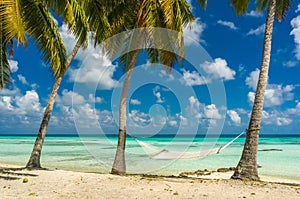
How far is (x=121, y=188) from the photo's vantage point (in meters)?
5.61

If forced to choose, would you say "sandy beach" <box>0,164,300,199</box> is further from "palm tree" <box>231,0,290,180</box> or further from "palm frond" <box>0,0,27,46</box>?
"palm frond" <box>0,0,27,46</box>

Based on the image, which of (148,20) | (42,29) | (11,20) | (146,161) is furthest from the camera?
(146,161)

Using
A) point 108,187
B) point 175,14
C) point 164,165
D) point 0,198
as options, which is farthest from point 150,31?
point 164,165

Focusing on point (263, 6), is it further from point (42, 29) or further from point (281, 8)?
point (42, 29)

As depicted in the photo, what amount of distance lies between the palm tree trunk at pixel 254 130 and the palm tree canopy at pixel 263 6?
3.57 ft

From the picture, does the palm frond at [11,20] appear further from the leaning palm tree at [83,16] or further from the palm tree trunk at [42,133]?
the palm tree trunk at [42,133]

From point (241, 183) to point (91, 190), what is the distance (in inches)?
123

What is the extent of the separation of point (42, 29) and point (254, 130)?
16.1 ft

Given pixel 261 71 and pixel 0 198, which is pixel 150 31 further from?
pixel 0 198

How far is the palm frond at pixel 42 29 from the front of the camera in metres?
5.30

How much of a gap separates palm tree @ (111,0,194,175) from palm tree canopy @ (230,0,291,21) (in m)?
1.22

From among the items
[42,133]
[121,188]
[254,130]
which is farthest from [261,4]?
[42,133]

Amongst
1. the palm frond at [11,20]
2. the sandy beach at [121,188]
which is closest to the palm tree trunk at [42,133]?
the sandy beach at [121,188]

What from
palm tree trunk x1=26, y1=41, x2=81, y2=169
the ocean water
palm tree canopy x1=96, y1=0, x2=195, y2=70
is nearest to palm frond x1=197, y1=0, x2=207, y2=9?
palm tree canopy x1=96, y1=0, x2=195, y2=70
